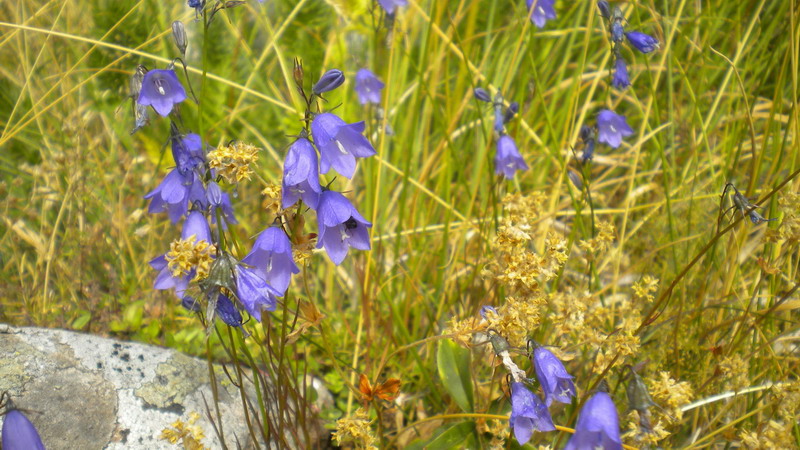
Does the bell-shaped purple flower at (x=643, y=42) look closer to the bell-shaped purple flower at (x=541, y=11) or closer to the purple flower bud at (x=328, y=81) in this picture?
the bell-shaped purple flower at (x=541, y=11)

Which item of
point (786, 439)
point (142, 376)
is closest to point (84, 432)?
point (142, 376)

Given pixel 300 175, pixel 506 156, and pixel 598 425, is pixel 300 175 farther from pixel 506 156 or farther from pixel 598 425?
pixel 506 156

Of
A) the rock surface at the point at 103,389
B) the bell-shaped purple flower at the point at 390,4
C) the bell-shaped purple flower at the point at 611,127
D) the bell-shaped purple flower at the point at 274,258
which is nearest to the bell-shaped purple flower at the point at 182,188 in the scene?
the bell-shaped purple flower at the point at 274,258

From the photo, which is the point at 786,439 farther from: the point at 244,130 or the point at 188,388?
the point at 244,130

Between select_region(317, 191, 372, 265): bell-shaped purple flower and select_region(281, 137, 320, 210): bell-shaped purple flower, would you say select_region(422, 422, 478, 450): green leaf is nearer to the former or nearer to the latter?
select_region(317, 191, 372, 265): bell-shaped purple flower

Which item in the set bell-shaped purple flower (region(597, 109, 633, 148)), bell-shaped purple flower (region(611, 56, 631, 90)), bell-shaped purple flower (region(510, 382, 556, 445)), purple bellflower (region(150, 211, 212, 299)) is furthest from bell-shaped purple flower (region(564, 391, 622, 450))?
bell-shaped purple flower (region(597, 109, 633, 148))

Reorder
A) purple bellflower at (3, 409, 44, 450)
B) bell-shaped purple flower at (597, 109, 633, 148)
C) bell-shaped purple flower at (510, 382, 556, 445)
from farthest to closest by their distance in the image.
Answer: bell-shaped purple flower at (597, 109, 633, 148), bell-shaped purple flower at (510, 382, 556, 445), purple bellflower at (3, 409, 44, 450)
